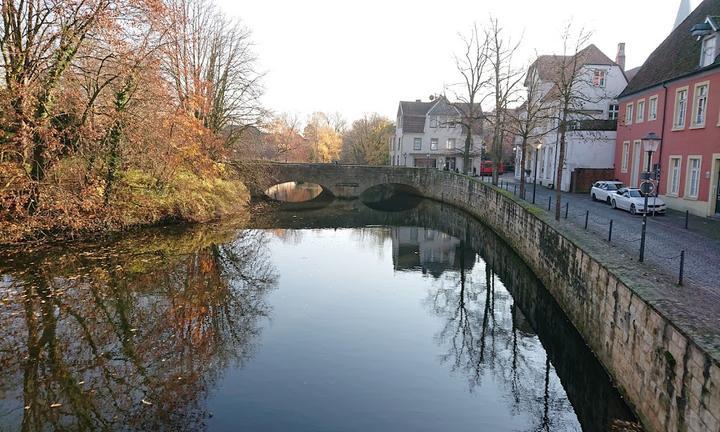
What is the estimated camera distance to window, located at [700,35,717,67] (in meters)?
20.6

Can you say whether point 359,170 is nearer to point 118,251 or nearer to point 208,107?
point 208,107

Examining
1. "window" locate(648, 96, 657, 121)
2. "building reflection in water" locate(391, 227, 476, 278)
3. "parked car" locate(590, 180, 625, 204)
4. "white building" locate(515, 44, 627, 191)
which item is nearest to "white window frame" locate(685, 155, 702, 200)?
"parked car" locate(590, 180, 625, 204)

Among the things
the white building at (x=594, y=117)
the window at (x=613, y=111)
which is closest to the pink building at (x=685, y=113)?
the white building at (x=594, y=117)

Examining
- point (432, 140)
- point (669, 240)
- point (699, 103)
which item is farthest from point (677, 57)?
point (432, 140)

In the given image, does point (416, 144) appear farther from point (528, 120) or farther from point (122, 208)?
point (122, 208)

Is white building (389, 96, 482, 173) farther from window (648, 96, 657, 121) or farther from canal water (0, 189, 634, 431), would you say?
canal water (0, 189, 634, 431)

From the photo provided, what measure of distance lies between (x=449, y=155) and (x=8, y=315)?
52.4 meters

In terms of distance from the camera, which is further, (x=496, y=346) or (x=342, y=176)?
(x=342, y=176)

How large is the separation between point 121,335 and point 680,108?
2434cm

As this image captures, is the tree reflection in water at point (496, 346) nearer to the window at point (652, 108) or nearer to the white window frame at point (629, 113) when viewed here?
the window at point (652, 108)

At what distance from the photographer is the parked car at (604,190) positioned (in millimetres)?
25538

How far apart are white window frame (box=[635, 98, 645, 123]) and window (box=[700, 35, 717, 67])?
5.73m

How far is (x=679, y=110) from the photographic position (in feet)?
75.4

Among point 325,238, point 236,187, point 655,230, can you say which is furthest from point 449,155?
point 655,230
